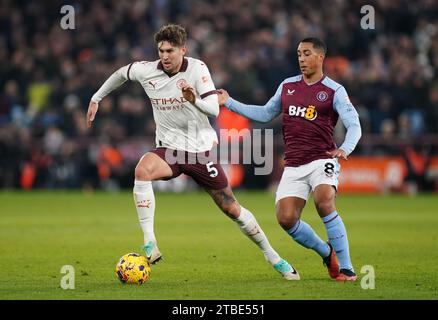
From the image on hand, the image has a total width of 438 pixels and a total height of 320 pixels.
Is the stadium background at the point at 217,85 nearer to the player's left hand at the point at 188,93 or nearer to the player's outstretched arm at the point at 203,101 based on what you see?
the player's outstretched arm at the point at 203,101

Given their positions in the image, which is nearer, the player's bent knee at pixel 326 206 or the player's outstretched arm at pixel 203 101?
the player's outstretched arm at pixel 203 101

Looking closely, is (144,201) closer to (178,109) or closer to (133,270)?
(133,270)

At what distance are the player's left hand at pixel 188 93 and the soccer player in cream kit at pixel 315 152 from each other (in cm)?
116

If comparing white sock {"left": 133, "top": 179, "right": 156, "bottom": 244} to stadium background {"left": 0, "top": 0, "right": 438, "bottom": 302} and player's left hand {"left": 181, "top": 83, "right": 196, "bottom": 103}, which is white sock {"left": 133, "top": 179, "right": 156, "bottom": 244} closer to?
player's left hand {"left": 181, "top": 83, "right": 196, "bottom": 103}

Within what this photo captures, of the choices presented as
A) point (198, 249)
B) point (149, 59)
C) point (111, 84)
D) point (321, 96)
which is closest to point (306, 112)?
Answer: point (321, 96)

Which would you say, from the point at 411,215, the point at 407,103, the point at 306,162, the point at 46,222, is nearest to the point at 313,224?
the point at 411,215

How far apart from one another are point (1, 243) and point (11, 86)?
43.4 ft

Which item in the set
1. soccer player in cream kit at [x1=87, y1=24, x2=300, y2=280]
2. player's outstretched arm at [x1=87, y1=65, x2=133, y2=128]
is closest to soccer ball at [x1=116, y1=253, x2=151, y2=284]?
soccer player in cream kit at [x1=87, y1=24, x2=300, y2=280]

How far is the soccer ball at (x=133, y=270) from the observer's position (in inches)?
366

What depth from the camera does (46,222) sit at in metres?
17.2

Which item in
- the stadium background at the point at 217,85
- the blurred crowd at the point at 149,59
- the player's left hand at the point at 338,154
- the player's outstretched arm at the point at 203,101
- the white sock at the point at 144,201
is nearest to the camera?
the player's left hand at the point at 338,154

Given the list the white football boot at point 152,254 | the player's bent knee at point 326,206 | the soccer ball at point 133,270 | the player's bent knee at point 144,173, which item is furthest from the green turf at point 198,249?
the player's bent knee at point 144,173

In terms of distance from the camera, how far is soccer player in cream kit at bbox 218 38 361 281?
32.0ft

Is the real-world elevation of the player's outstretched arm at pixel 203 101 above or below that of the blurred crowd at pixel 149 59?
below
